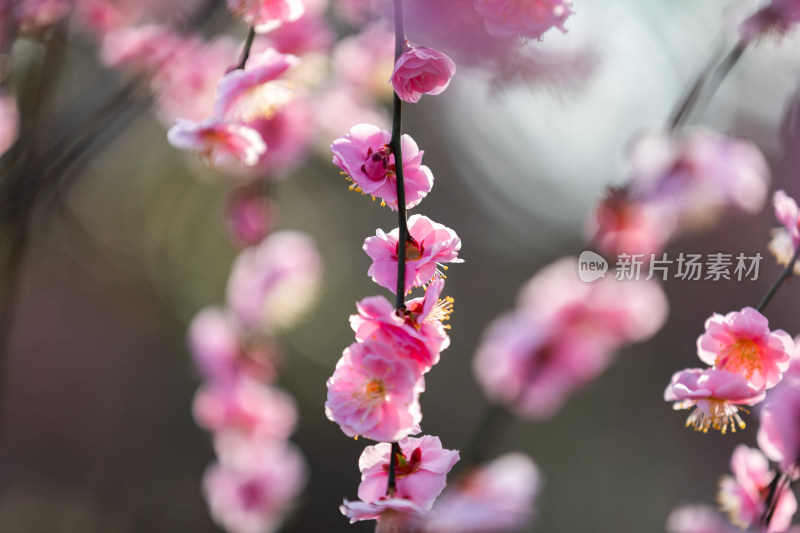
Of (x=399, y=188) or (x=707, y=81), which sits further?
(x=707, y=81)

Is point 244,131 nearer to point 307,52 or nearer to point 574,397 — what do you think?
point 307,52

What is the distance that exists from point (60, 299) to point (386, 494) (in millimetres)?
4432

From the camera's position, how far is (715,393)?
0.64 meters

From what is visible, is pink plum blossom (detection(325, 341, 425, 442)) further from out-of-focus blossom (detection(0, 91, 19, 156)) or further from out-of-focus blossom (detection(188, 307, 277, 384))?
out-of-focus blossom (detection(188, 307, 277, 384))

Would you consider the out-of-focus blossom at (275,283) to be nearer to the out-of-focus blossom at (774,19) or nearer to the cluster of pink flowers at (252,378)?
the cluster of pink flowers at (252,378)

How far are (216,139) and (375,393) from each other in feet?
1.11

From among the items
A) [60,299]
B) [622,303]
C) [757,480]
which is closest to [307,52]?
[622,303]

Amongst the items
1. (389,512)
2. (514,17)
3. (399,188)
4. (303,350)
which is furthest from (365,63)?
(303,350)

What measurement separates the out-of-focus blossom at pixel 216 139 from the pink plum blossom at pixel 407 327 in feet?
0.87

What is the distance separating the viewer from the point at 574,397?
440 cm

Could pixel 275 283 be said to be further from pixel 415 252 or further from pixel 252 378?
pixel 415 252

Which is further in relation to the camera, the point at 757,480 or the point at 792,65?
the point at 792,65

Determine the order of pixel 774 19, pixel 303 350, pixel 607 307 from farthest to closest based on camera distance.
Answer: pixel 303 350
pixel 607 307
pixel 774 19

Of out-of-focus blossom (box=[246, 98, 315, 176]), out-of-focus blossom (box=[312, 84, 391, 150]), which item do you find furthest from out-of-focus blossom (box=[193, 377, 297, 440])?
out-of-focus blossom (box=[312, 84, 391, 150])
